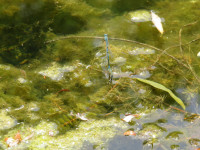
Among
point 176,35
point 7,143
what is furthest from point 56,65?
point 176,35

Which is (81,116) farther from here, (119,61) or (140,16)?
(140,16)

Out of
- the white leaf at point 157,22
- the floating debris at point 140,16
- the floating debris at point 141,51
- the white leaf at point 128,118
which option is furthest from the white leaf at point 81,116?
the floating debris at point 140,16

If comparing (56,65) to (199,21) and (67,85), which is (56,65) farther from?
(199,21)

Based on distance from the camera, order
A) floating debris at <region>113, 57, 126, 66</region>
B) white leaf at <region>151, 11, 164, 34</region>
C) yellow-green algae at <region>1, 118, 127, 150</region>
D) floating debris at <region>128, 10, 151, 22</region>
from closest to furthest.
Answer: yellow-green algae at <region>1, 118, 127, 150</region>, floating debris at <region>113, 57, 126, 66</region>, white leaf at <region>151, 11, 164, 34</region>, floating debris at <region>128, 10, 151, 22</region>

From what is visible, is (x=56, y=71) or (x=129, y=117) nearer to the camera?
(x=129, y=117)

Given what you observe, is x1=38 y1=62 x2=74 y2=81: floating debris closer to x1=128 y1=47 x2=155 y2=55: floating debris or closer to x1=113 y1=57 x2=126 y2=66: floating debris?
x1=113 y1=57 x2=126 y2=66: floating debris

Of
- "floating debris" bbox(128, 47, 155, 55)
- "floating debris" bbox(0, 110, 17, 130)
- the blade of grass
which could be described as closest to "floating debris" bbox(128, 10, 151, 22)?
"floating debris" bbox(128, 47, 155, 55)

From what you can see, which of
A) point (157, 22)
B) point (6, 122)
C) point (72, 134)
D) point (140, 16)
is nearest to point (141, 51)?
point (157, 22)

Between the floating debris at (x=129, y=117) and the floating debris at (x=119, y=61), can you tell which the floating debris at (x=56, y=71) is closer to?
the floating debris at (x=119, y=61)
